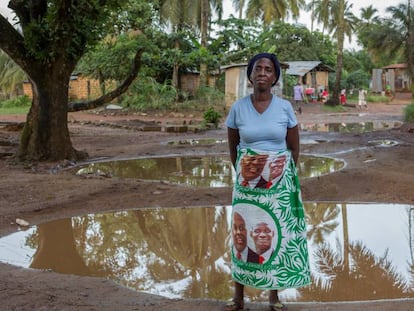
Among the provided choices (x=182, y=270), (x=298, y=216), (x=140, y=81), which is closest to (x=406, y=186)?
(x=182, y=270)

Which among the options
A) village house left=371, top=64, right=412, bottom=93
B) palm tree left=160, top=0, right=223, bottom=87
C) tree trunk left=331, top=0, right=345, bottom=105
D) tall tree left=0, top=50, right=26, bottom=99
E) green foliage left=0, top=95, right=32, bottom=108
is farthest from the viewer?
village house left=371, top=64, right=412, bottom=93

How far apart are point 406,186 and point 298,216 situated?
14.8 ft

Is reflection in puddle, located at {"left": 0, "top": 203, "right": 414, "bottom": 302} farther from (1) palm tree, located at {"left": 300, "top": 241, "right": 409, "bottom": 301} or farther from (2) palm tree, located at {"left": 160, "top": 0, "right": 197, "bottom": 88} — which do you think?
(2) palm tree, located at {"left": 160, "top": 0, "right": 197, "bottom": 88}

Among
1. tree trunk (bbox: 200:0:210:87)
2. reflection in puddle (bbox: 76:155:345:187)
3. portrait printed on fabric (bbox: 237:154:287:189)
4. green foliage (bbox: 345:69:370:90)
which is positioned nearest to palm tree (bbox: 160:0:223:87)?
tree trunk (bbox: 200:0:210:87)

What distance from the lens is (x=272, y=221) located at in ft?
10.4

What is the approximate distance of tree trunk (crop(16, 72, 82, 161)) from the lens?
10.3 m

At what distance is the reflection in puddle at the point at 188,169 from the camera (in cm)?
904

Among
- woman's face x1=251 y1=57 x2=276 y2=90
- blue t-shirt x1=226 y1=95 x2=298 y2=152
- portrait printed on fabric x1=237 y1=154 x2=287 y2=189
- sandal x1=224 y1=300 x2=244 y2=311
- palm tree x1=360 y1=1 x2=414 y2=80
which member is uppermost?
palm tree x1=360 y1=1 x2=414 y2=80

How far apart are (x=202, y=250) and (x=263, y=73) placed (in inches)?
92.9

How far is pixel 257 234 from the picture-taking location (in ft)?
10.4

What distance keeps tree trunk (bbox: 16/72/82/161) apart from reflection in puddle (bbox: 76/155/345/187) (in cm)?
84

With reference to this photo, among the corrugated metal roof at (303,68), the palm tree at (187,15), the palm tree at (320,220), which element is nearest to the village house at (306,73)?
the corrugated metal roof at (303,68)

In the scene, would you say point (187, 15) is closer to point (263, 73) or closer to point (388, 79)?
point (388, 79)

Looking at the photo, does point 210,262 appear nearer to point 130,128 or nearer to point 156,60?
point 130,128
